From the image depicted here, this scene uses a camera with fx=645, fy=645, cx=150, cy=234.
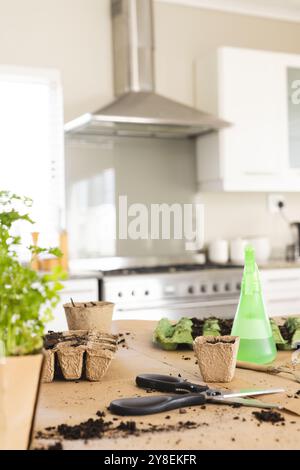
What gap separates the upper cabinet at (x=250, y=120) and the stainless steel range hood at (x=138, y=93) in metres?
0.19

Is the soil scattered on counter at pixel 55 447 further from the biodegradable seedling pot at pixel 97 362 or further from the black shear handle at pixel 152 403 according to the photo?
the biodegradable seedling pot at pixel 97 362

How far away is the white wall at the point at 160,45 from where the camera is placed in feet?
13.0

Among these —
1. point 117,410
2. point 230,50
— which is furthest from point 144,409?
point 230,50

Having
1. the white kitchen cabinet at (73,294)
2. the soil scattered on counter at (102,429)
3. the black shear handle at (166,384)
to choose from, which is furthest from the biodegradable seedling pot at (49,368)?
the white kitchen cabinet at (73,294)

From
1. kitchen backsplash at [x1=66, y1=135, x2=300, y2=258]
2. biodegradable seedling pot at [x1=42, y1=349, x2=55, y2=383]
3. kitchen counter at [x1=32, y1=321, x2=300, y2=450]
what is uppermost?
kitchen backsplash at [x1=66, y1=135, x2=300, y2=258]

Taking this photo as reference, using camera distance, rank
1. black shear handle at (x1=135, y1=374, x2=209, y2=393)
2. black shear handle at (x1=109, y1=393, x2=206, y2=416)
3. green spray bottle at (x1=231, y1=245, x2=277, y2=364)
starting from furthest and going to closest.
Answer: green spray bottle at (x1=231, y1=245, x2=277, y2=364) → black shear handle at (x1=135, y1=374, x2=209, y2=393) → black shear handle at (x1=109, y1=393, x2=206, y2=416)

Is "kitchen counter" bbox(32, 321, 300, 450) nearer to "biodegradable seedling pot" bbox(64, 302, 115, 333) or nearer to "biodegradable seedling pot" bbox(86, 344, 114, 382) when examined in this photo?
"biodegradable seedling pot" bbox(86, 344, 114, 382)

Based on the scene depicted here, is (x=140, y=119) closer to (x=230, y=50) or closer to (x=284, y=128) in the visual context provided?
(x=230, y=50)

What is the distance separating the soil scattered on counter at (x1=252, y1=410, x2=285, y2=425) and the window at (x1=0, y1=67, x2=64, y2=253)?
302 cm

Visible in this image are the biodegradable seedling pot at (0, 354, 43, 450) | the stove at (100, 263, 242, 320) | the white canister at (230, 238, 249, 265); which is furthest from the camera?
the white canister at (230, 238, 249, 265)

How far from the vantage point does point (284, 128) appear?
4.29 m

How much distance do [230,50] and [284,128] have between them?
2.07 ft

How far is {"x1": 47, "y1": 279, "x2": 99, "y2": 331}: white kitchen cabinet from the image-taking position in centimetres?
342

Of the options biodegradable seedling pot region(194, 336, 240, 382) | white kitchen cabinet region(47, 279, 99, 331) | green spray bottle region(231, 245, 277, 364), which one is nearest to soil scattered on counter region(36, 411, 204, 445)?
biodegradable seedling pot region(194, 336, 240, 382)
